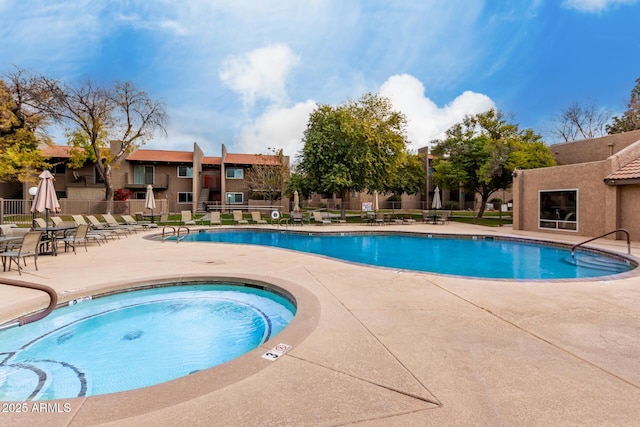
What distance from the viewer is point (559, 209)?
15984 millimetres

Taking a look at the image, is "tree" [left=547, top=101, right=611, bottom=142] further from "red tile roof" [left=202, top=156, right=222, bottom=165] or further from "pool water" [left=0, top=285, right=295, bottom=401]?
"pool water" [left=0, top=285, right=295, bottom=401]

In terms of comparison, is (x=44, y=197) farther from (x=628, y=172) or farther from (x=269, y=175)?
(x=269, y=175)

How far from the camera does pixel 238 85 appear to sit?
1888 centimetres

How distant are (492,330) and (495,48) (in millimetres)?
23189

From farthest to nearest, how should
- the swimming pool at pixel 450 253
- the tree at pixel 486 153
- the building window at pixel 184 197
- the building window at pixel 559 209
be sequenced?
A: the building window at pixel 184 197
the tree at pixel 486 153
the building window at pixel 559 209
the swimming pool at pixel 450 253

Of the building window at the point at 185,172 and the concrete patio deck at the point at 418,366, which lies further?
the building window at the point at 185,172

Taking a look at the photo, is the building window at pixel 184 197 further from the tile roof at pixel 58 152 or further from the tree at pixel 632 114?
the tree at pixel 632 114

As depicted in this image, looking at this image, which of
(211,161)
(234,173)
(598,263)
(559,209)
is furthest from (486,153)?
(211,161)

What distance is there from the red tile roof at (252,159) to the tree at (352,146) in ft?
26.2

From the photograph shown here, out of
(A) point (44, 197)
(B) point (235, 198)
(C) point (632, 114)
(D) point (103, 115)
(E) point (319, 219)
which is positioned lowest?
(E) point (319, 219)

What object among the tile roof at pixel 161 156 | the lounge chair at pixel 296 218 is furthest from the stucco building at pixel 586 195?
the tile roof at pixel 161 156

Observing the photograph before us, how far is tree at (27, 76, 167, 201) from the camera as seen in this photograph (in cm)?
2150

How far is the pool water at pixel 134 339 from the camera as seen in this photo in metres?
3.57

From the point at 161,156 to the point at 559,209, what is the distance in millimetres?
30682
